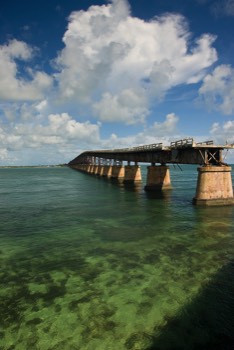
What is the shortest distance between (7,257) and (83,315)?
8.26 metres

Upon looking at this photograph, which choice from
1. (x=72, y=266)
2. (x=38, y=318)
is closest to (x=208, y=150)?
(x=72, y=266)

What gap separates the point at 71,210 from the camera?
3183 cm

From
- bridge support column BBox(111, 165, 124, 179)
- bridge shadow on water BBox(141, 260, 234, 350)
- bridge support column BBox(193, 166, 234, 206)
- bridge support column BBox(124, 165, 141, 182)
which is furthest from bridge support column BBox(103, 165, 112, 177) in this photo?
bridge shadow on water BBox(141, 260, 234, 350)

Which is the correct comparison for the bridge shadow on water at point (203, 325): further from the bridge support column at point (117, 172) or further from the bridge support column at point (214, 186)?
the bridge support column at point (117, 172)

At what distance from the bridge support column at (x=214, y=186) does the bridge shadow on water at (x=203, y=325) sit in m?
20.9

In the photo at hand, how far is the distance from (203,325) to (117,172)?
232 feet

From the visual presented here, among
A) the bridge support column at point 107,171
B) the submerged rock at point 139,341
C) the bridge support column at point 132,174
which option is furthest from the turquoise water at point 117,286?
the bridge support column at point 107,171

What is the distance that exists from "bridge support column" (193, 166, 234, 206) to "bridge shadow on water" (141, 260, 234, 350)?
2086cm

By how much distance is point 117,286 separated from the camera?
1216 cm

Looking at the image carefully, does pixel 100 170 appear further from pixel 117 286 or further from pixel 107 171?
pixel 117 286

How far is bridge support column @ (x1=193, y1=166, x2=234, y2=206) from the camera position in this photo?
31.3m

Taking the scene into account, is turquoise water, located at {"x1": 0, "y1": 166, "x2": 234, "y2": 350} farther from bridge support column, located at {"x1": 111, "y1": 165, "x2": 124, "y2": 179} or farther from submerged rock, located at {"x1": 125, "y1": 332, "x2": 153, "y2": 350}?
bridge support column, located at {"x1": 111, "y1": 165, "x2": 124, "y2": 179}

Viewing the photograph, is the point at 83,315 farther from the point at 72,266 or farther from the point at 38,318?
the point at 72,266

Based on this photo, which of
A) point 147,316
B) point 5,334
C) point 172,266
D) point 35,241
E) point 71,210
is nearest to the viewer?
point 5,334
